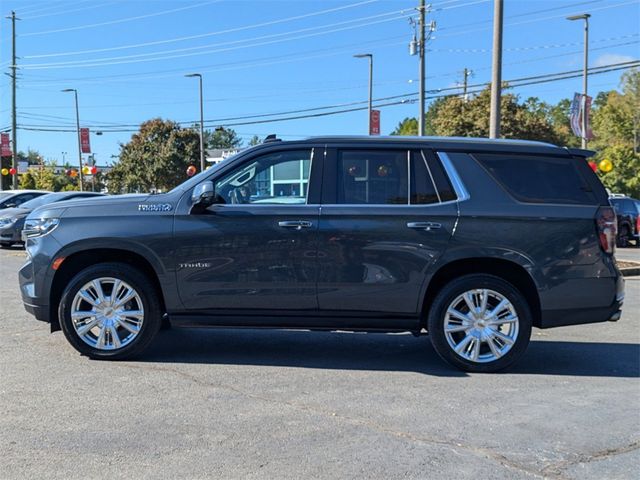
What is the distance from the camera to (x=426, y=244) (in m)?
5.36

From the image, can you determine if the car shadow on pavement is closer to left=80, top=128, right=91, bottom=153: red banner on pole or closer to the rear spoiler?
the rear spoiler

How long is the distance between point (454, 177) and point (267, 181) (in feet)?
5.36

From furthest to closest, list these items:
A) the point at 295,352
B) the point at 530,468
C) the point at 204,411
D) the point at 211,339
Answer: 1. the point at 211,339
2. the point at 295,352
3. the point at 204,411
4. the point at 530,468

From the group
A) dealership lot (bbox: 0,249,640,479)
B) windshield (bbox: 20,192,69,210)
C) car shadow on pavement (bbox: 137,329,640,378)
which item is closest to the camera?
dealership lot (bbox: 0,249,640,479)

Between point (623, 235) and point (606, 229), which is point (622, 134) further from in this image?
point (606, 229)

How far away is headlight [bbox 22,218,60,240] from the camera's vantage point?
5613 millimetres

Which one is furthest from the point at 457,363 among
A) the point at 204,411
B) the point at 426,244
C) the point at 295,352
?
the point at 204,411

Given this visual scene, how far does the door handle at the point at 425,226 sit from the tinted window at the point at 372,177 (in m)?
0.23

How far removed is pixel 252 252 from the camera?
5.43 metres

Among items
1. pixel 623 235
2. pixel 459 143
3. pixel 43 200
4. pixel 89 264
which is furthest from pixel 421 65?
pixel 89 264

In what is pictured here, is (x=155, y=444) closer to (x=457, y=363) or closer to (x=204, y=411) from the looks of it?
(x=204, y=411)

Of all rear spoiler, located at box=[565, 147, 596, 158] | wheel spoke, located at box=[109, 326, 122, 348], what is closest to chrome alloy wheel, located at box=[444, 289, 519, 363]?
rear spoiler, located at box=[565, 147, 596, 158]

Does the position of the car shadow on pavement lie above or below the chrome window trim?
below

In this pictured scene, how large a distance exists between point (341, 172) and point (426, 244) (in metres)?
0.97
